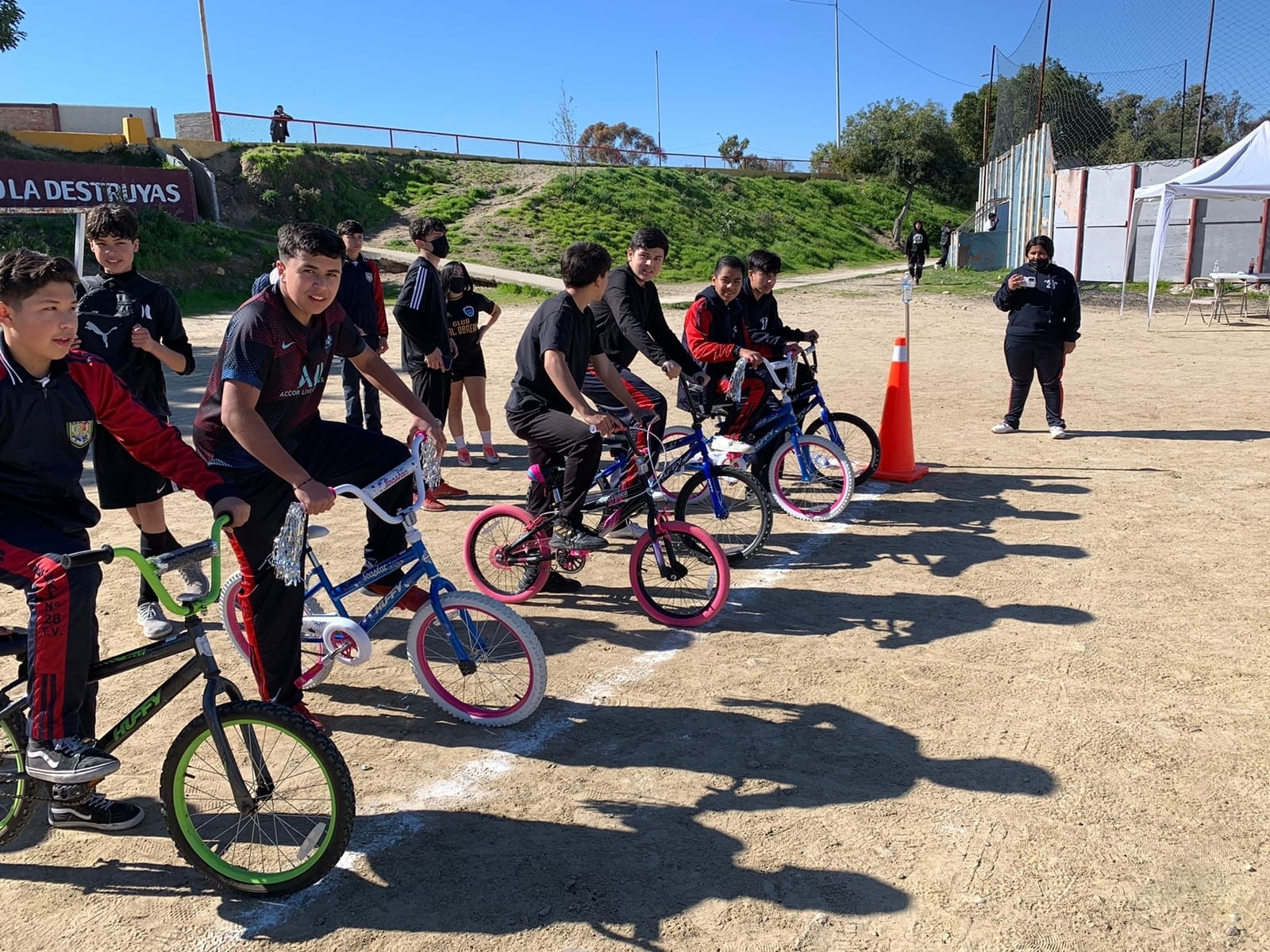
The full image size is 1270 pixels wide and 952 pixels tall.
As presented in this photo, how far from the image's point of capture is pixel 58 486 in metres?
3.10

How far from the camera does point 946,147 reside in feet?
200

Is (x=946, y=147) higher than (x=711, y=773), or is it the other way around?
(x=946, y=147)

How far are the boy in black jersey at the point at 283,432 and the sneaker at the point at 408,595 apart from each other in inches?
3.0

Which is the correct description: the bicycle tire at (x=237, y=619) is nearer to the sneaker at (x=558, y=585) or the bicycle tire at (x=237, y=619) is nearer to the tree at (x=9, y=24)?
the sneaker at (x=558, y=585)

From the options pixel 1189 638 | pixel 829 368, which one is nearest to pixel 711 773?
pixel 1189 638

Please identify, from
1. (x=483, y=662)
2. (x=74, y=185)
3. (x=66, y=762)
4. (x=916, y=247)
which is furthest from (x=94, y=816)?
(x=916, y=247)

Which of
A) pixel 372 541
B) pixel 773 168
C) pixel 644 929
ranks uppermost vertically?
pixel 773 168

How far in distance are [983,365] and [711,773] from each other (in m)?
11.3

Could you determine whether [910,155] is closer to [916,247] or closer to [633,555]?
[916,247]

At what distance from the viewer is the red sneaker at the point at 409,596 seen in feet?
13.3

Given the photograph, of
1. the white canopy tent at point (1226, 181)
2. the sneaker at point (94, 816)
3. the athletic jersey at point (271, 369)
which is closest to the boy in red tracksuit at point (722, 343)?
the athletic jersey at point (271, 369)

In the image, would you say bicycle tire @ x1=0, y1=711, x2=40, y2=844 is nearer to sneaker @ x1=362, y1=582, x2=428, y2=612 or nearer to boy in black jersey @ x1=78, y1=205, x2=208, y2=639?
sneaker @ x1=362, y1=582, x2=428, y2=612

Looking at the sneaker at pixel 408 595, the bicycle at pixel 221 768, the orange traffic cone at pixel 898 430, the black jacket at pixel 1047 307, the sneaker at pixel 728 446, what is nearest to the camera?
the bicycle at pixel 221 768

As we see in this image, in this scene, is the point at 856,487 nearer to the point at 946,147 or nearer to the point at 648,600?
the point at 648,600
